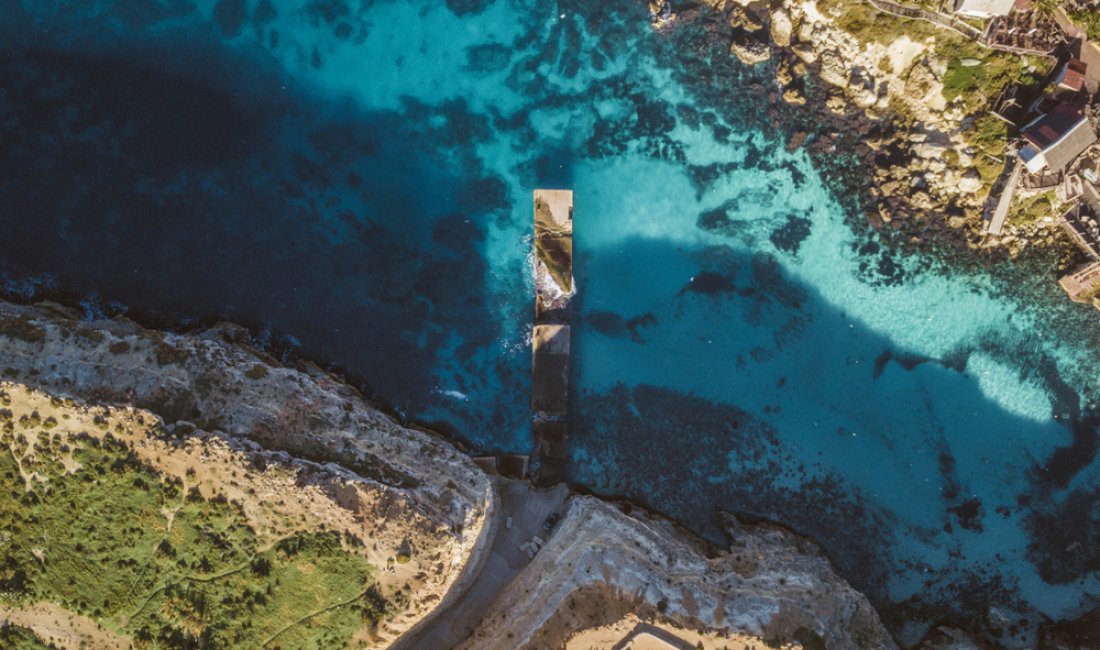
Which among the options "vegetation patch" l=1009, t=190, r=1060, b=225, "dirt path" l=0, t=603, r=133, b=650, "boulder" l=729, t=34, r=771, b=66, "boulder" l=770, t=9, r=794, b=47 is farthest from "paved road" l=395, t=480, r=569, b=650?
"vegetation patch" l=1009, t=190, r=1060, b=225

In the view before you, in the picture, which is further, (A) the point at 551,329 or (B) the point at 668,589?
(A) the point at 551,329

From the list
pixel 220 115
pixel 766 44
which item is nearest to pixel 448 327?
pixel 220 115

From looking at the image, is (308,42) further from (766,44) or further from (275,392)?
(766,44)

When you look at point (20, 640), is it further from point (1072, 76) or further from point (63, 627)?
point (1072, 76)

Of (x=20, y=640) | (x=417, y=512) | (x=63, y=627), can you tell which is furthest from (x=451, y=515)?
(x=20, y=640)

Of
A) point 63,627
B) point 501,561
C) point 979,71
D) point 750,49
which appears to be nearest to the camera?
point 63,627

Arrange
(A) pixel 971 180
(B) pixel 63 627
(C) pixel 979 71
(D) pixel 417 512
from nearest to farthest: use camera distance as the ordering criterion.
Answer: (B) pixel 63 627, (D) pixel 417 512, (C) pixel 979 71, (A) pixel 971 180
